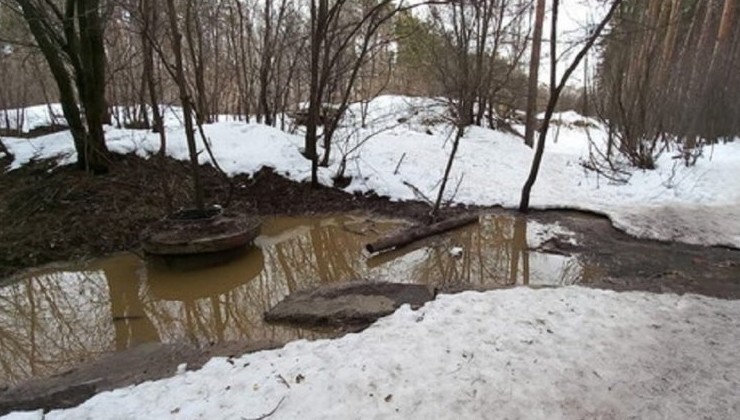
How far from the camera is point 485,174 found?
435 inches

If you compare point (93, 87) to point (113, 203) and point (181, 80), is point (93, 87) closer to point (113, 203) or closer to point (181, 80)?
point (113, 203)

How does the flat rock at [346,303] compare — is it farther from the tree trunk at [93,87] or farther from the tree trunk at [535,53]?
the tree trunk at [535,53]

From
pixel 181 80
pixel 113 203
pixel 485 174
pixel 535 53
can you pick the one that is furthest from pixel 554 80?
pixel 113 203

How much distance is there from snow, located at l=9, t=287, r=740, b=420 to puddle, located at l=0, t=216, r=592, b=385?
2.86ft

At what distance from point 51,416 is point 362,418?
88.1 inches

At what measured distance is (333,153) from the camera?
11.2 metres

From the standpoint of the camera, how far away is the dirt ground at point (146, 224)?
163 inches

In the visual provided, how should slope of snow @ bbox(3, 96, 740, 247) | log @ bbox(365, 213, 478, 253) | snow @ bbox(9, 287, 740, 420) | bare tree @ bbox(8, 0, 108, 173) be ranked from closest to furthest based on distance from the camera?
snow @ bbox(9, 287, 740, 420), log @ bbox(365, 213, 478, 253), slope of snow @ bbox(3, 96, 740, 247), bare tree @ bbox(8, 0, 108, 173)

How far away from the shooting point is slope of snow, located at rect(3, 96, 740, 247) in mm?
8148

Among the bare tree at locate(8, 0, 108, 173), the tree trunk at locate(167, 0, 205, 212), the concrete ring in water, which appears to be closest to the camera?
the tree trunk at locate(167, 0, 205, 212)

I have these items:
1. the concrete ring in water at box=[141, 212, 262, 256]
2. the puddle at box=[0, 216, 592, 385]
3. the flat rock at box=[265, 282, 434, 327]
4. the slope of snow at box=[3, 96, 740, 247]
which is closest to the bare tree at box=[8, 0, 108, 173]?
the slope of snow at box=[3, 96, 740, 247]

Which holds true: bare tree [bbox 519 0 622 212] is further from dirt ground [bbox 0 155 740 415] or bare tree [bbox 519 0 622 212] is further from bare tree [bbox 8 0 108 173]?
bare tree [bbox 8 0 108 173]

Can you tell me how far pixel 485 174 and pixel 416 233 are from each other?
4270mm

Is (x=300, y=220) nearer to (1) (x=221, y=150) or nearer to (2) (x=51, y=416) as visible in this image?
(1) (x=221, y=150)
